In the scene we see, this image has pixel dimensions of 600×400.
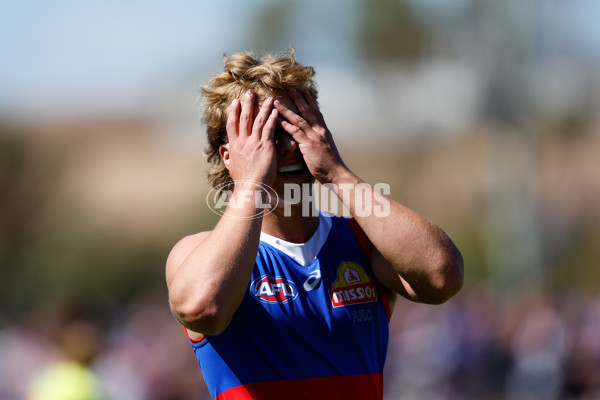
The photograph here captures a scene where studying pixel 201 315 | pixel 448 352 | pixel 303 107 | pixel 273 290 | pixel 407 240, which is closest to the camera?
pixel 201 315

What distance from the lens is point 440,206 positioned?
141ft

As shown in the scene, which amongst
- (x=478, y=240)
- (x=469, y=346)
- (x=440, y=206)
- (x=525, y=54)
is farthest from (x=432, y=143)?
(x=469, y=346)

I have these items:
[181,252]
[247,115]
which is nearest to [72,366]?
[181,252]

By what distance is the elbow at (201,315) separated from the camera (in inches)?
121

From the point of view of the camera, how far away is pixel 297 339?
10.9ft

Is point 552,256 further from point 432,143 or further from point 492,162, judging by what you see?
point 432,143

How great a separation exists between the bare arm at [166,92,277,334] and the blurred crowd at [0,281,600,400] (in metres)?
9.74

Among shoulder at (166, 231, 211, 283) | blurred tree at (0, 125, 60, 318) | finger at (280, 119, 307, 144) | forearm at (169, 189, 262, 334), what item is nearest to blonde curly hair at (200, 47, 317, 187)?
finger at (280, 119, 307, 144)

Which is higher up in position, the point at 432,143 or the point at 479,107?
the point at 479,107

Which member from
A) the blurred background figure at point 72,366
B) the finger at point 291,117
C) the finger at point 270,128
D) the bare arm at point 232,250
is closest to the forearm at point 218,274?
the bare arm at point 232,250

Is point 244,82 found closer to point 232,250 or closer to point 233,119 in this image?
point 233,119

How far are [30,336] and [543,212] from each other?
2043 cm

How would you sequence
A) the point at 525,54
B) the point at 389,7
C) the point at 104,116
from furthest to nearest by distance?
the point at 104,116 → the point at 389,7 → the point at 525,54

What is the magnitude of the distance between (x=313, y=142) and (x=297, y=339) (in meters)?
0.76
